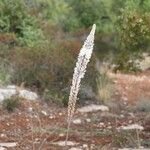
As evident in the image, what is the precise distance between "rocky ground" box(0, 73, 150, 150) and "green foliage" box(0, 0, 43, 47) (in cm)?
253

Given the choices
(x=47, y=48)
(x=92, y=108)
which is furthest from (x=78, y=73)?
(x=47, y=48)

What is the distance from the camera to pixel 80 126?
1082cm

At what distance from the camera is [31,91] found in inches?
515

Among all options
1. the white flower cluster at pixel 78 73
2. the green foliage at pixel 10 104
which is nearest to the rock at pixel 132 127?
the green foliage at pixel 10 104

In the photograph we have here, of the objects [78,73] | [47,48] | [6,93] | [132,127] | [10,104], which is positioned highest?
[47,48]

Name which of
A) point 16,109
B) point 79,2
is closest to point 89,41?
point 16,109

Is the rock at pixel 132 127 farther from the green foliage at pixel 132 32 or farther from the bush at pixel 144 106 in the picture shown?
the bush at pixel 144 106

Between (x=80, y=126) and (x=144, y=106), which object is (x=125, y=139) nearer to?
(x=80, y=126)

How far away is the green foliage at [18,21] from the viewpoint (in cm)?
1541

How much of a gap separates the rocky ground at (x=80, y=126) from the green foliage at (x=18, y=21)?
253 cm

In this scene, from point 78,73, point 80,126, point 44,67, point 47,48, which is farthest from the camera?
point 47,48

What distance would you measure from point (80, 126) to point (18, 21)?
5497mm

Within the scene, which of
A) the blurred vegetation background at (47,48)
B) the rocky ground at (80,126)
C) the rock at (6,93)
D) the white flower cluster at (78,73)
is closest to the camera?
the white flower cluster at (78,73)

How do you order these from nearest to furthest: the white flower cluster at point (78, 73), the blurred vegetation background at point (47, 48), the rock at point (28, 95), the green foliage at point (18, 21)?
the white flower cluster at point (78, 73) → the blurred vegetation background at point (47, 48) → the rock at point (28, 95) → the green foliage at point (18, 21)
